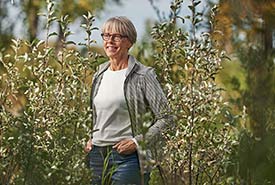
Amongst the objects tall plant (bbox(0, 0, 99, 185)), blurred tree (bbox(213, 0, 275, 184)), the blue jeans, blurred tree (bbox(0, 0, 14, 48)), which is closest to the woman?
the blue jeans

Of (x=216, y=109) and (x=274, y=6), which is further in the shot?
(x=216, y=109)

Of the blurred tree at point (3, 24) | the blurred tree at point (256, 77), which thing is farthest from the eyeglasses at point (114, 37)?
the blurred tree at point (256, 77)

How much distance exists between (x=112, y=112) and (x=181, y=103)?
0.34 metres

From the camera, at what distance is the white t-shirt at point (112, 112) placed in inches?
127

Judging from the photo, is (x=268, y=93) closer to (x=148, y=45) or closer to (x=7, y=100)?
(x=7, y=100)

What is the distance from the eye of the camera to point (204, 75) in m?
3.23

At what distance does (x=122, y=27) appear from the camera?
3287mm

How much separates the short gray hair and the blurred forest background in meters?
0.21

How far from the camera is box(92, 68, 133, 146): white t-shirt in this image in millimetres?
3234

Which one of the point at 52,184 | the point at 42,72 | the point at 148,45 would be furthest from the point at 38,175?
the point at 148,45

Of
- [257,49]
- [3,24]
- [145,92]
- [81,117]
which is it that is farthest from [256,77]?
[145,92]

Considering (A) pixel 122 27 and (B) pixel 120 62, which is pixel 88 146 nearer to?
(B) pixel 120 62

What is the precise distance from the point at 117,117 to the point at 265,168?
1644 mm

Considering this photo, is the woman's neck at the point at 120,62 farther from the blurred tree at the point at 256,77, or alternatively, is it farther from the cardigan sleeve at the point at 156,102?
the blurred tree at the point at 256,77
